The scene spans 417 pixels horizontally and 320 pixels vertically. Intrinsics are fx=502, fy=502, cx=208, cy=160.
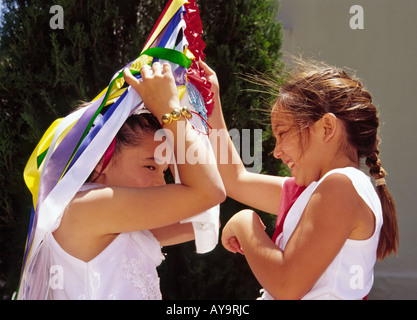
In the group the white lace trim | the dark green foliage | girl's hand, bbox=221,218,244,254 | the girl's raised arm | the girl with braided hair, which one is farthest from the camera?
the dark green foliage

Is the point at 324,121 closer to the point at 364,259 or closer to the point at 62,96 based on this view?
the point at 364,259

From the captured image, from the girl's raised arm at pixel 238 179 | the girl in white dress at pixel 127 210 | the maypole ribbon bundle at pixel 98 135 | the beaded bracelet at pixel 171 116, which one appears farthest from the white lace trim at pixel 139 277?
the girl's raised arm at pixel 238 179

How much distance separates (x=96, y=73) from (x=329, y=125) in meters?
1.98

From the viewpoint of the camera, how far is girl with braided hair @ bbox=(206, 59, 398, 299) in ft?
5.33

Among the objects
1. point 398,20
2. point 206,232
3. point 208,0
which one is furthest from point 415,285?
point 206,232

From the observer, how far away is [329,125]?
182 centimetres

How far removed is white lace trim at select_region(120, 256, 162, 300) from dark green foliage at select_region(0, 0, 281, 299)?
154 centimetres

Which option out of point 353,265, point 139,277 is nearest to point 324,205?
point 353,265

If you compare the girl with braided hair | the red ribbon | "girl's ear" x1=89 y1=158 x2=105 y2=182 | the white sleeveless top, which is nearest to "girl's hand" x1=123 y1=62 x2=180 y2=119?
the red ribbon

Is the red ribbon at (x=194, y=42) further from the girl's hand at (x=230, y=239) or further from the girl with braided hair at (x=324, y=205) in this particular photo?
Result: the girl's hand at (x=230, y=239)

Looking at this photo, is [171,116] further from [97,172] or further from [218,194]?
[97,172]

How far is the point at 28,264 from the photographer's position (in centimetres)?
176

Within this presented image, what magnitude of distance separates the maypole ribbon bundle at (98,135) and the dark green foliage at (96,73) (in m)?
1.33

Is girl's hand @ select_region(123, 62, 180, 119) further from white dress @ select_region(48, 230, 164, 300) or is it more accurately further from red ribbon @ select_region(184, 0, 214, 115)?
white dress @ select_region(48, 230, 164, 300)
